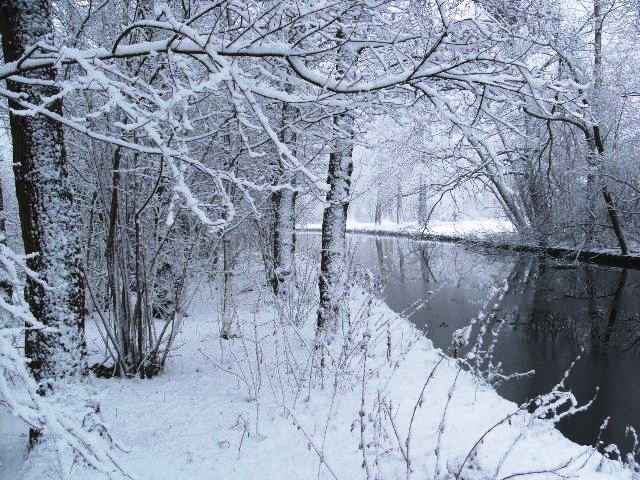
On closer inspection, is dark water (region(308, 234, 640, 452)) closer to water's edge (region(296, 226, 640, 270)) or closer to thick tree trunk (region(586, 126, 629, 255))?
water's edge (region(296, 226, 640, 270))

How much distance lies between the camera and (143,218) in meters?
5.53

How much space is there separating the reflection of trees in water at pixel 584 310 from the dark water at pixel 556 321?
2 cm

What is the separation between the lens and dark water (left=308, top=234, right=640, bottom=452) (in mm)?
6520

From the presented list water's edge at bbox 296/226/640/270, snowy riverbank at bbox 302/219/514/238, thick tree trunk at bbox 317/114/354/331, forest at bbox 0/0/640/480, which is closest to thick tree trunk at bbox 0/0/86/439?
forest at bbox 0/0/640/480

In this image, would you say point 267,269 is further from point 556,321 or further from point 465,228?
point 465,228

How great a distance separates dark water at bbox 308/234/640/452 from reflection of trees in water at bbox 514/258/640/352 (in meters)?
0.02

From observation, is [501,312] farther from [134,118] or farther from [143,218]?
[134,118]

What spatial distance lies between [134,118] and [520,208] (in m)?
23.8

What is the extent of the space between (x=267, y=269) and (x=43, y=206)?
6.62 meters

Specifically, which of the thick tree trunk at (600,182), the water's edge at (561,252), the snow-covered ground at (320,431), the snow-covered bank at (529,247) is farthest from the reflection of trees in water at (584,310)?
the snow-covered ground at (320,431)

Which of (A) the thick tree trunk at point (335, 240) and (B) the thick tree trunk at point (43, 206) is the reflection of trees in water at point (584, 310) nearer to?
(A) the thick tree trunk at point (335, 240)

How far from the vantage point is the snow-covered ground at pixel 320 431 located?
129 inches

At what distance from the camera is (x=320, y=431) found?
13.0ft

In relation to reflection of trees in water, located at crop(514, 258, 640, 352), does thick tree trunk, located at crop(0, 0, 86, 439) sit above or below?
above
